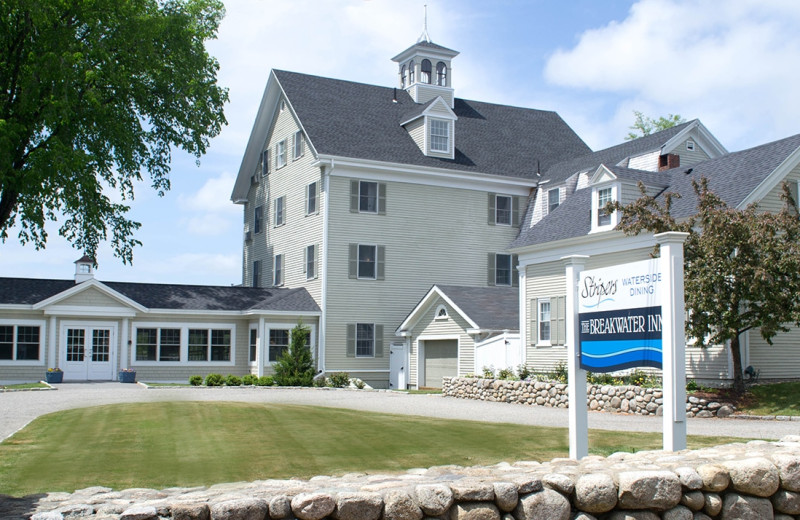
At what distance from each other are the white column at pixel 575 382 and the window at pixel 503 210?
2603cm

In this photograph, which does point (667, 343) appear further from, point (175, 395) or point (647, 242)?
point (175, 395)

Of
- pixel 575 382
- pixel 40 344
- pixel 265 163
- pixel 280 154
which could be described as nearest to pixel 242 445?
pixel 575 382

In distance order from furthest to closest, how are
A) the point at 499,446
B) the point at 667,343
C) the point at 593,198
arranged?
the point at 593,198, the point at 499,446, the point at 667,343

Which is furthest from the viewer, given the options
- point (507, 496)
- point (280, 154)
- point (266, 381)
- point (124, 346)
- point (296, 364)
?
point (280, 154)

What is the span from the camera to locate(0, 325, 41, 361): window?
30.4m

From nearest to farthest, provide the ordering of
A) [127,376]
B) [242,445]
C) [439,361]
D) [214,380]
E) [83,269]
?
[242,445], [214,380], [439,361], [127,376], [83,269]

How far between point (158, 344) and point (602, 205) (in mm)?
18073

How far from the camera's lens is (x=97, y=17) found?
105 feet

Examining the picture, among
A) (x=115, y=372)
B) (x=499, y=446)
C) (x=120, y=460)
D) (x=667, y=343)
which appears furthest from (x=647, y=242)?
(x=115, y=372)

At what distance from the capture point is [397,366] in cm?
3309

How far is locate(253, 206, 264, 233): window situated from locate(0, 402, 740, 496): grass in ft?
77.4

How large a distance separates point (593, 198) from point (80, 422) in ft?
54.6

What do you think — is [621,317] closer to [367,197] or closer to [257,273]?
[367,197]

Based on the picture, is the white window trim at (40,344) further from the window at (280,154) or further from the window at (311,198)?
the window at (280,154)
